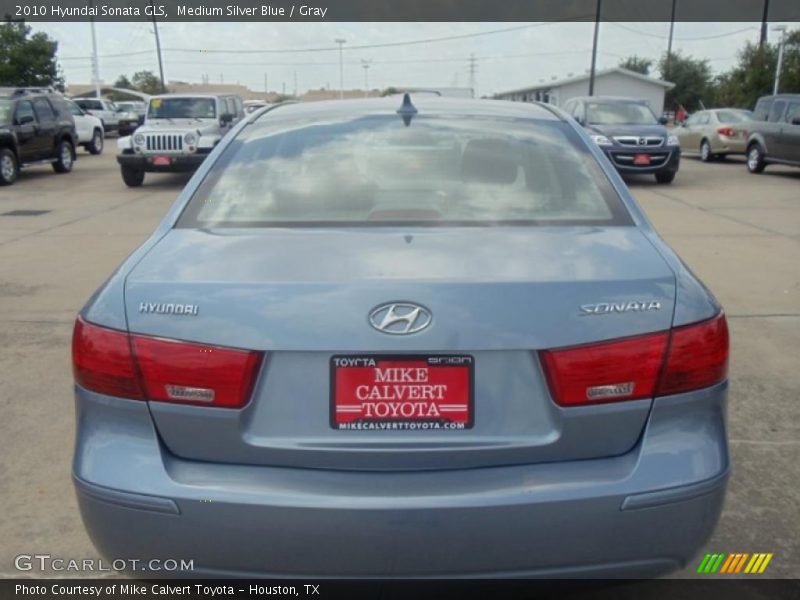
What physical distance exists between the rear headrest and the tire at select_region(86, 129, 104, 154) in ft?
83.2

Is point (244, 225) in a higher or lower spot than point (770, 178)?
higher

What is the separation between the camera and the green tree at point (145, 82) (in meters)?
83.6

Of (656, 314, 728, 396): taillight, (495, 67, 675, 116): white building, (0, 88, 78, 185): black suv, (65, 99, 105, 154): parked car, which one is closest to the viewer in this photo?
(656, 314, 728, 396): taillight

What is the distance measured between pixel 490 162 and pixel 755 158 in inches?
723

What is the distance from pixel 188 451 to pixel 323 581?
0.50m

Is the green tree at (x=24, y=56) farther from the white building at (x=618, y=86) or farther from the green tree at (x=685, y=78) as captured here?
the green tree at (x=685, y=78)

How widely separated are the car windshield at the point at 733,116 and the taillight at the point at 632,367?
22.2m

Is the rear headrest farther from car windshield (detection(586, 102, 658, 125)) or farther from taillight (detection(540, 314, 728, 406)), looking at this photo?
car windshield (detection(586, 102, 658, 125))

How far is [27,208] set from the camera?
13781 millimetres

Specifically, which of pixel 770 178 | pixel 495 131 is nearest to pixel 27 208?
pixel 495 131

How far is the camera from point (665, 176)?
17.2 m

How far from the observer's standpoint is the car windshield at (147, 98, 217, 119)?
695 inches

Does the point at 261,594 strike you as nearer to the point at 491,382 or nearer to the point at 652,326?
the point at 491,382

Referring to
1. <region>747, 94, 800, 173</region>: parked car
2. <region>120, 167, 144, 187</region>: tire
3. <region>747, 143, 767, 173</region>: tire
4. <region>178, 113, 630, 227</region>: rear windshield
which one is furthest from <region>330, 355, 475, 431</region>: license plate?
<region>747, 143, 767, 173</region>: tire
